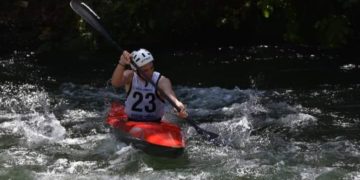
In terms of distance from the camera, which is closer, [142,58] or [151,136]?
[151,136]

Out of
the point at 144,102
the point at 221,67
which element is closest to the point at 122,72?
the point at 144,102

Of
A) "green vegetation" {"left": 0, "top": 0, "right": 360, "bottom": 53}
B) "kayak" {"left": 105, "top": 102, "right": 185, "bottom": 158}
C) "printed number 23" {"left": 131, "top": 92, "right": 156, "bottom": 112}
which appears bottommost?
"kayak" {"left": 105, "top": 102, "right": 185, "bottom": 158}

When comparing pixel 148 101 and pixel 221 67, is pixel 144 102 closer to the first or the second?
pixel 148 101

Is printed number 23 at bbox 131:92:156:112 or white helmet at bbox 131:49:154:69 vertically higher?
white helmet at bbox 131:49:154:69

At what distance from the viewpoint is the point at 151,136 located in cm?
720

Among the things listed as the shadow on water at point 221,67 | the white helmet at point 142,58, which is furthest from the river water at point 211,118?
the white helmet at point 142,58

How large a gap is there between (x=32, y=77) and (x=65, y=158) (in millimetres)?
5030

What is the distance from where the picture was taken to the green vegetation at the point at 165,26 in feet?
44.5

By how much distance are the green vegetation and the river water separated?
24.8 inches

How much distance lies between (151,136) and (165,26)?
7.09m

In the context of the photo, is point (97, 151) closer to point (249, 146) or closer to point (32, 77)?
point (249, 146)

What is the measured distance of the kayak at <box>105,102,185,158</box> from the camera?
7.04 meters

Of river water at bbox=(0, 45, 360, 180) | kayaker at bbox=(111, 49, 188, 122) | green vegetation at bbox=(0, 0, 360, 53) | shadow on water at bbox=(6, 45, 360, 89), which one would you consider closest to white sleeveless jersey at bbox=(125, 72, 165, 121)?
kayaker at bbox=(111, 49, 188, 122)

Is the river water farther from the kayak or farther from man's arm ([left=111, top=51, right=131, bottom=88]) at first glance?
man's arm ([left=111, top=51, right=131, bottom=88])
